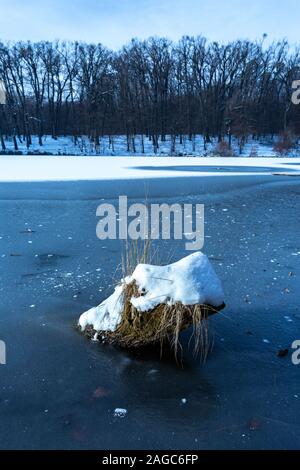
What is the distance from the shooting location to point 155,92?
5628cm

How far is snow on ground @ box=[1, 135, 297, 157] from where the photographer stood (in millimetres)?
46531

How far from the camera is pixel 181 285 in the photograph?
12.2ft

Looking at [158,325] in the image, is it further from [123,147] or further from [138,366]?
[123,147]

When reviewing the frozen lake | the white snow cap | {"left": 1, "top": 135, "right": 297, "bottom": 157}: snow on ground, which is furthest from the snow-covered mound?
{"left": 1, "top": 135, "right": 297, "bottom": 157}: snow on ground

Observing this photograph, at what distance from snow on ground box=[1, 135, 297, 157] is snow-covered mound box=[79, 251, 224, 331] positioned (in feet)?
136

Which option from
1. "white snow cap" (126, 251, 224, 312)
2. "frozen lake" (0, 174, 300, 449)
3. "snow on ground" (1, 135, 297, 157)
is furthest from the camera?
"snow on ground" (1, 135, 297, 157)

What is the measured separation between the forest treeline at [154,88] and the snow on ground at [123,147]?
139 centimetres

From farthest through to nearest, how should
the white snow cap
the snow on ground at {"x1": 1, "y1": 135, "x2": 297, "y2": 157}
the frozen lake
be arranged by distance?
the snow on ground at {"x1": 1, "y1": 135, "x2": 297, "y2": 157} < the white snow cap < the frozen lake

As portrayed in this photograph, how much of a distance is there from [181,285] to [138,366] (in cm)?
87

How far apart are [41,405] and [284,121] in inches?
2329

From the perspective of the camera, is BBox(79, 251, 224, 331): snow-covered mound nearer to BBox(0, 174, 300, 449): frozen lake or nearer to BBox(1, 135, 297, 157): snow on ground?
BBox(0, 174, 300, 449): frozen lake

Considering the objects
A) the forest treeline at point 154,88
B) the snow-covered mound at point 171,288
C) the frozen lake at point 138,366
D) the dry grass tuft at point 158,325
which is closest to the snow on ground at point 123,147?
the forest treeline at point 154,88

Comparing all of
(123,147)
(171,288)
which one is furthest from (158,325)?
(123,147)
